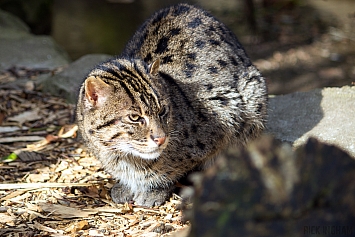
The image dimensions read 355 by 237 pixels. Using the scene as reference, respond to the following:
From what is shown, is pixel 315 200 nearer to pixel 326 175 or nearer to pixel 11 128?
pixel 326 175

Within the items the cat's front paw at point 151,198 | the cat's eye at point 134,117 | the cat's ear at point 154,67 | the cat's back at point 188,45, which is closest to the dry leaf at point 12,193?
the cat's front paw at point 151,198

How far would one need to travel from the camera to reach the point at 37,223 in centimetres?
427

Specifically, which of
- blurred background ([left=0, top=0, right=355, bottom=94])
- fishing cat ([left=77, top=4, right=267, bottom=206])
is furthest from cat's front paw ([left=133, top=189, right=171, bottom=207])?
blurred background ([left=0, top=0, right=355, bottom=94])

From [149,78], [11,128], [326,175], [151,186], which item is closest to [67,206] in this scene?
[151,186]

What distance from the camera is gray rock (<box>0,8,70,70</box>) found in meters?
8.49

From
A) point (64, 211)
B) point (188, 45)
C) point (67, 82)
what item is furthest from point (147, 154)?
point (67, 82)

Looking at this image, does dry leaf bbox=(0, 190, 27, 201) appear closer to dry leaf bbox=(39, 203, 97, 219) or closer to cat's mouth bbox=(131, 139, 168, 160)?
dry leaf bbox=(39, 203, 97, 219)

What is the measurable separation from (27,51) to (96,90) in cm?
511

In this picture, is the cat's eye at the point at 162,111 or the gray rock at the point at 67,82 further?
the gray rock at the point at 67,82

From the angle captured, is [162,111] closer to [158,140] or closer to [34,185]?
[158,140]

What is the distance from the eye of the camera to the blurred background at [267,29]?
11113 mm

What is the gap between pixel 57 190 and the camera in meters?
4.85

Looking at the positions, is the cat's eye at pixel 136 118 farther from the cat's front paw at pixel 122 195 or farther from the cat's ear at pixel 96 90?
the cat's front paw at pixel 122 195

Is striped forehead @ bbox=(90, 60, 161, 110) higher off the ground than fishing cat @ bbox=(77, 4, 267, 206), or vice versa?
striped forehead @ bbox=(90, 60, 161, 110)
